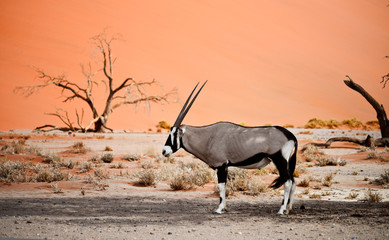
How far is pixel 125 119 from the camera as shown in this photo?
1960 inches

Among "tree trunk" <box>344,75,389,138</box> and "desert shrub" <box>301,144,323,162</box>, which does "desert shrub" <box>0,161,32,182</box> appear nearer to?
"desert shrub" <box>301,144,323,162</box>

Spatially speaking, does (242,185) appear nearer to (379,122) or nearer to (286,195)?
(286,195)

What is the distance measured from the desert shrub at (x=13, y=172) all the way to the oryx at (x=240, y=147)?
721 centimetres

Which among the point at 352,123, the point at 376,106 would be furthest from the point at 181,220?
the point at 352,123

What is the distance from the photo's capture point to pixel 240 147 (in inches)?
303

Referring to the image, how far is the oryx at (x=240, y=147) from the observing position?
297 inches

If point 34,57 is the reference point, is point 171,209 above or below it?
below

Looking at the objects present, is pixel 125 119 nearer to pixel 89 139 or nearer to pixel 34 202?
pixel 89 139

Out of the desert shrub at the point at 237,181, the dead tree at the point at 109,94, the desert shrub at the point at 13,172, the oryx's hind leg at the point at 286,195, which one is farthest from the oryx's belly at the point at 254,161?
the dead tree at the point at 109,94

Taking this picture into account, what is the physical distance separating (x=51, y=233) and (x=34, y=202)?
3341 mm

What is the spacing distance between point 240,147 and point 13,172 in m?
8.84

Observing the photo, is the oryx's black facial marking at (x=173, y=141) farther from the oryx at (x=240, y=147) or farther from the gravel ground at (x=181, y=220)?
the gravel ground at (x=181, y=220)

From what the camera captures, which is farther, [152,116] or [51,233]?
[152,116]

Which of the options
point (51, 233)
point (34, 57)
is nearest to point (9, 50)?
point (34, 57)
